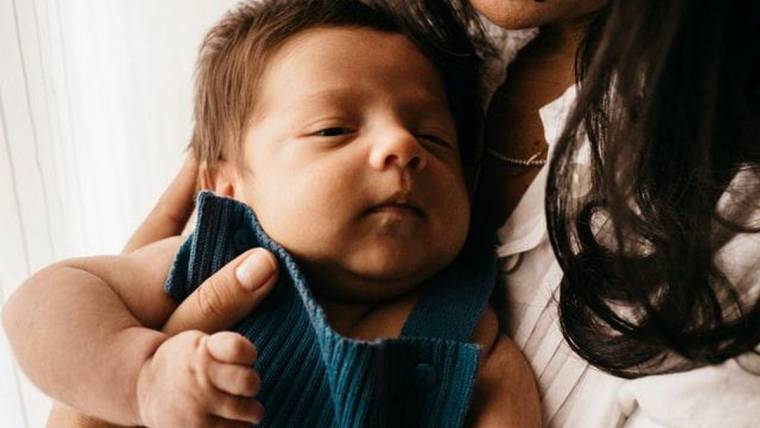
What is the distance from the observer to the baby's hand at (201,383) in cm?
62

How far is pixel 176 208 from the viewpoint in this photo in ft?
3.67

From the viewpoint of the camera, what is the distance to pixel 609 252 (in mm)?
724

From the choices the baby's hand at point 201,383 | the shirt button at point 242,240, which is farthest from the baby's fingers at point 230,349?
the shirt button at point 242,240

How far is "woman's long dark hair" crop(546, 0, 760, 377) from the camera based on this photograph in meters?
0.58

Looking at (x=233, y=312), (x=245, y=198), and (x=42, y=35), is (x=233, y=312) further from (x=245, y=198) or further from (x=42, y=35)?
(x=42, y=35)

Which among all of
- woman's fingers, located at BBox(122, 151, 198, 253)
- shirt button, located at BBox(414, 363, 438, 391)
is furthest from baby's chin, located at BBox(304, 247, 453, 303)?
woman's fingers, located at BBox(122, 151, 198, 253)

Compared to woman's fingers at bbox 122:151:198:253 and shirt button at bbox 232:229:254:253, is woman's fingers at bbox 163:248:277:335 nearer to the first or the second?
shirt button at bbox 232:229:254:253

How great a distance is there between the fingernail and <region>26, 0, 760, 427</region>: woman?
0.01 m

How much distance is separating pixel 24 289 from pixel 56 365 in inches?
4.4

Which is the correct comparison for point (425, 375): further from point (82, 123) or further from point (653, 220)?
point (82, 123)

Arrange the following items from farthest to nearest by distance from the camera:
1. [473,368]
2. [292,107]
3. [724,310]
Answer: [292,107] → [473,368] → [724,310]

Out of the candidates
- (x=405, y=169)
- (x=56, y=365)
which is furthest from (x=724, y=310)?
(x=56, y=365)

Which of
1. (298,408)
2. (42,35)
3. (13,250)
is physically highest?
(42,35)

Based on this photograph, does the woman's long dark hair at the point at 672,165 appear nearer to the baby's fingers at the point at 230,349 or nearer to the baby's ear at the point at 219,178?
the baby's fingers at the point at 230,349
